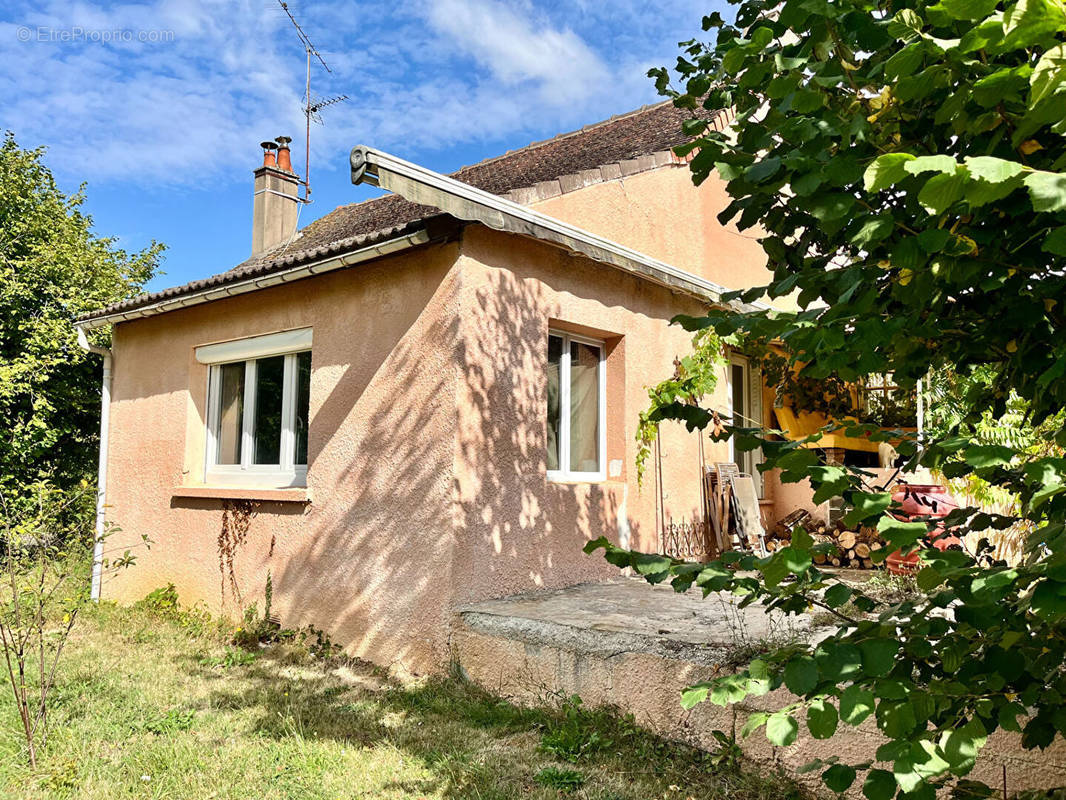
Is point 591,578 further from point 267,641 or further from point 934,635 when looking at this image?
point 934,635

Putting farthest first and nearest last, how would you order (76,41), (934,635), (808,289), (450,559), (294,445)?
(76,41) < (294,445) < (450,559) < (808,289) < (934,635)

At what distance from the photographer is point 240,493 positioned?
7625 mm

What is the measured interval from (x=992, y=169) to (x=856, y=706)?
99 centimetres

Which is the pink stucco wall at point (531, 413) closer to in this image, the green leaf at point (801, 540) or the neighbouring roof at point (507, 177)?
the neighbouring roof at point (507, 177)

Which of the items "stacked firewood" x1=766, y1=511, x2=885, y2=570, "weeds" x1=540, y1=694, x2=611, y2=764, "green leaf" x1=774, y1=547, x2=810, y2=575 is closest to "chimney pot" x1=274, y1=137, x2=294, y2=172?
"stacked firewood" x1=766, y1=511, x2=885, y2=570

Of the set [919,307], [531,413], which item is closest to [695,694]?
[919,307]

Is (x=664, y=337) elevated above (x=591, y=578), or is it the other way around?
(x=664, y=337)

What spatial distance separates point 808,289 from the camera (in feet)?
6.61

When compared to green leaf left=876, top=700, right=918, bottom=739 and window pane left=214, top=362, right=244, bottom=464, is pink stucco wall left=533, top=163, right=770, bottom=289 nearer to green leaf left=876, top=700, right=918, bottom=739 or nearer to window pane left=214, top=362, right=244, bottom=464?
window pane left=214, top=362, right=244, bottom=464

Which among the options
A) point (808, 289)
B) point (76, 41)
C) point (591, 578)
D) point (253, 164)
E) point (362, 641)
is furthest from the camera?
point (253, 164)

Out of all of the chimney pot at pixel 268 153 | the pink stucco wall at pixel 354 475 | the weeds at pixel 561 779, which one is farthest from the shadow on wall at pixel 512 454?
the chimney pot at pixel 268 153

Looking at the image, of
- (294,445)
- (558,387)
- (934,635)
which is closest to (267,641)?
(294,445)

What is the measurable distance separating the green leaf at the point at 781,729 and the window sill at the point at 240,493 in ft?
19.6

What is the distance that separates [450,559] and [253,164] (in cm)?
956
